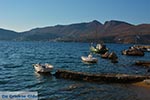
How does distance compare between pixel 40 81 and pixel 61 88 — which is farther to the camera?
pixel 40 81

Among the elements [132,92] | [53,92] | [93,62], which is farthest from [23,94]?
[93,62]

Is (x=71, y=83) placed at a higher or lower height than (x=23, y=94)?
lower

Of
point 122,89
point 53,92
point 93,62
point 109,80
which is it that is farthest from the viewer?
point 93,62

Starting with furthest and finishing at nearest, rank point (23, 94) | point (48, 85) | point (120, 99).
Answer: point (48, 85) → point (120, 99) → point (23, 94)

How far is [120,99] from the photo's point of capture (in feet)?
81.3

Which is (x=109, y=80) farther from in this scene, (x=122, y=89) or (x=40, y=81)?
(x=40, y=81)

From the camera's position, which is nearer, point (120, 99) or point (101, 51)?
point (120, 99)

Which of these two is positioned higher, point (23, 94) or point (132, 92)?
point (23, 94)

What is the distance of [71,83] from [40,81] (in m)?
4.38

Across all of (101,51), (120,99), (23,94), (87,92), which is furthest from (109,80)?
(101,51)

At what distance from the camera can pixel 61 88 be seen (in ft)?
97.0

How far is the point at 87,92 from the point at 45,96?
4.66 meters

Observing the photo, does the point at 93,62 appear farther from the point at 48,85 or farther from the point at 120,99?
the point at 120,99

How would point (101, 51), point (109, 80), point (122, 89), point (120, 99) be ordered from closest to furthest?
point (120, 99) < point (122, 89) < point (109, 80) < point (101, 51)
